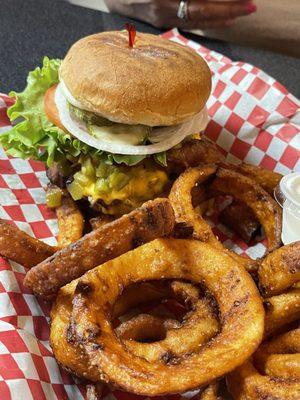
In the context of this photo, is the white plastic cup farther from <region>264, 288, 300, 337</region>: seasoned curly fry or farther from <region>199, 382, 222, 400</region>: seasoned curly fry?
<region>199, 382, 222, 400</region>: seasoned curly fry

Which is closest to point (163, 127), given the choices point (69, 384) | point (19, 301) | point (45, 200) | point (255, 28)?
point (45, 200)

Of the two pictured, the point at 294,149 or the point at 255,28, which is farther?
the point at 255,28

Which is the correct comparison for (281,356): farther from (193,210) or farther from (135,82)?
(135,82)

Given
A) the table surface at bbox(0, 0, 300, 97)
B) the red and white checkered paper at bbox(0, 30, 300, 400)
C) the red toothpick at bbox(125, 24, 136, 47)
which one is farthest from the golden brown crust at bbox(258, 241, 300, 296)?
the table surface at bbox(0, 0, 300, 97)

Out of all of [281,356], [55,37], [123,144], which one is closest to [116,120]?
[123,144]

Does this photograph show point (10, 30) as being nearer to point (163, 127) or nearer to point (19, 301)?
point (163, 127)

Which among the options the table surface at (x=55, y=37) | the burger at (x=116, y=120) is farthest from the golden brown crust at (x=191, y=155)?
the table surface at (x=55, y=37)

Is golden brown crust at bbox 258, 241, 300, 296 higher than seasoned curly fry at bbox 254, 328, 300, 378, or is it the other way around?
golden brown crust at bbox 258, 241, 300, 296
